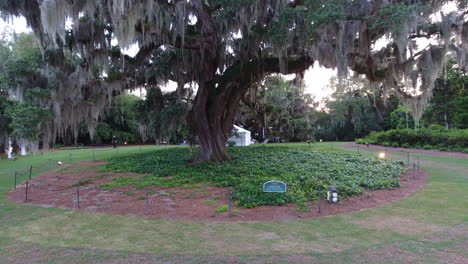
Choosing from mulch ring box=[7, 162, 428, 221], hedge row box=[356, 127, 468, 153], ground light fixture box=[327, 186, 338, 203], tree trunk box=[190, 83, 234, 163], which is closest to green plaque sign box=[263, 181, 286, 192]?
mulch ring box=[7, 162, 428, 221]

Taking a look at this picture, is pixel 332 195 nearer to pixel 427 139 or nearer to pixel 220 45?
pixel 220 45

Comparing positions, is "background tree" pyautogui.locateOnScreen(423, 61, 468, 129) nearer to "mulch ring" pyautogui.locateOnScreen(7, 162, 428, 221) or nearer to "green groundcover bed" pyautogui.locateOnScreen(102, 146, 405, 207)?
"green groundcover bed" pyautogui.locateOnScreen(102, 146, 405, 207)

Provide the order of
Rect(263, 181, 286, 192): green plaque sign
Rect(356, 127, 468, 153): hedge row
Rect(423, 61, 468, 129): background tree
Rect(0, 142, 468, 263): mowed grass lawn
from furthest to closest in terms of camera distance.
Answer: Rect(423, 61, 468, 129): background tree
Rect(356, 127, 468, 153): hedge row
Rect(263, 181, 286, 192): green plaque sign
Rect(0, 142, 468, 263): mowed grass lawn

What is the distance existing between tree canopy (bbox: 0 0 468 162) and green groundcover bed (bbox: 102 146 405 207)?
188 centimetres

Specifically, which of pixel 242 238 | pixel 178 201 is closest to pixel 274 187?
pixel 242 238

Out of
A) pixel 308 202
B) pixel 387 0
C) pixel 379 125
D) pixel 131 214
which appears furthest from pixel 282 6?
pixel 379 125

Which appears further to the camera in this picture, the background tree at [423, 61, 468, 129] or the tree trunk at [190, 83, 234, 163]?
the background tree at [423, 61, 468, 129]

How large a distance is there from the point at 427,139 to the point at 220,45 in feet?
67.1

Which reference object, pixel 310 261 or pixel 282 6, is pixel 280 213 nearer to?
pixel 310 261

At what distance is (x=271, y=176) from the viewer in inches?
425

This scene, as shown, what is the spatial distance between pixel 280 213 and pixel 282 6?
7.13 metres

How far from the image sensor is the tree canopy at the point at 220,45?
9000 mm

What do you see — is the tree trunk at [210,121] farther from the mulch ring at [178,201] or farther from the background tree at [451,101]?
the background tree at [451,101]

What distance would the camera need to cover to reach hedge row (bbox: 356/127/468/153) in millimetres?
21478
